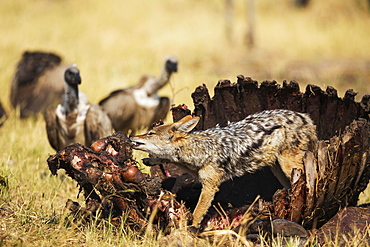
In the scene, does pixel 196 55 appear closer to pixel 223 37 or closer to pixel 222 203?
pixel 223 37

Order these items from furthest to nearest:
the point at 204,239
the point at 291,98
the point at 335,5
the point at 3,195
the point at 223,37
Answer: the point at 335,5 → the point at 223,37 → the point at 291,98 → the point at 3,195 → the point at 204,239

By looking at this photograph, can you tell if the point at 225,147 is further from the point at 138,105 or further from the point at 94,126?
the point at 138,105

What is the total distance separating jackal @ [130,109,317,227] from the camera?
4488mm

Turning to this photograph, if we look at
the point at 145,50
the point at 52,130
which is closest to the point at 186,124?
the point at 52,130

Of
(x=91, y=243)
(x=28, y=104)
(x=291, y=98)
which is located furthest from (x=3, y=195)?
(x=28, y=104)

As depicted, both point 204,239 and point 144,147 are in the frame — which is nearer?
point 204,239

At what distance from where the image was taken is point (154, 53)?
1462cm

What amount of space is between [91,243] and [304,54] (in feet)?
40.7

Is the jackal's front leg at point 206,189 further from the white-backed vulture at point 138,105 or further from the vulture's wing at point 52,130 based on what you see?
the white-backed vulture at point 138,105

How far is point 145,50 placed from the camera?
1491 centimetres

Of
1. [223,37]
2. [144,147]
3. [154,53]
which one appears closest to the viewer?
[144,147]

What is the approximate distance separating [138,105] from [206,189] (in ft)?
16.9

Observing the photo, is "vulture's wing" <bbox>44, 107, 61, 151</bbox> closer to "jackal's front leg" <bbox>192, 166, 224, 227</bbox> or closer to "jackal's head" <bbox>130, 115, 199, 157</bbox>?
"jackal's head" <bbox>130, 115, 199, 157</bbox>

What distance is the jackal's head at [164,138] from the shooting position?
4.47 meters
